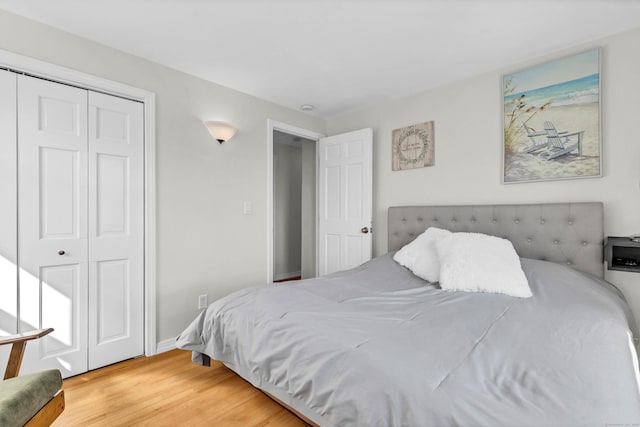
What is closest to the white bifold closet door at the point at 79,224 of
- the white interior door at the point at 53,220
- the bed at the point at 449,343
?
the white interior door at the point at 53,220

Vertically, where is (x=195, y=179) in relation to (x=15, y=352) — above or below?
above

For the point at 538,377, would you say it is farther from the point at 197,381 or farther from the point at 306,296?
the point at 197,381

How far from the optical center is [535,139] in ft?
7.81

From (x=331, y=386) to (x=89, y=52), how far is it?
266 cm

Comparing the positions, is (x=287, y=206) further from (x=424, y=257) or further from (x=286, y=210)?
(x=424, y=257)

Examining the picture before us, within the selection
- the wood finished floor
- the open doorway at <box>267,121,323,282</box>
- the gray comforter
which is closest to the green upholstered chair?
the wood finished floor

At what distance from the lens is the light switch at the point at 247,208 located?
3061mm

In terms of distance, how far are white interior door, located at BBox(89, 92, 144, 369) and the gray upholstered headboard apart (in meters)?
2.51

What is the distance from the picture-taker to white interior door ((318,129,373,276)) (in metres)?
3.33

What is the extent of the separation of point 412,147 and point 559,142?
120 cm

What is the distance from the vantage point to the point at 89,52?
217 cm

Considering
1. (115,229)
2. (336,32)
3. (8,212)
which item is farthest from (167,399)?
(336,32)

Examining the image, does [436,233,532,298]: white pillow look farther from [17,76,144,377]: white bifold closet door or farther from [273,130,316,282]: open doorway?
[273,130,316,282]: open doorway

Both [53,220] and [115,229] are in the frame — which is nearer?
[53,220]
